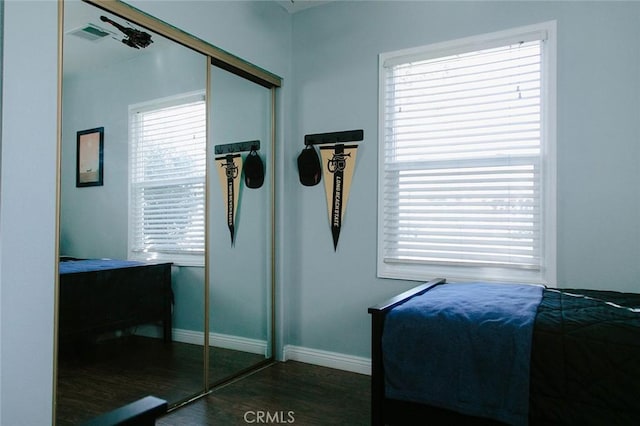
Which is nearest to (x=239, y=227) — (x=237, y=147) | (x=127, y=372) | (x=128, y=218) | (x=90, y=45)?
(x=237, y=147)

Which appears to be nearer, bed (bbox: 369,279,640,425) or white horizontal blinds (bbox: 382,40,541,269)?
bed (bbox: 369,279,640,425)

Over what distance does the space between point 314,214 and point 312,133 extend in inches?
24.5

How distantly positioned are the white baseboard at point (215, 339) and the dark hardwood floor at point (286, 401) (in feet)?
0.60

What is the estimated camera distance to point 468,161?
2.85 meters

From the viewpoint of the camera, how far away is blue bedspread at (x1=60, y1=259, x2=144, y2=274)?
1.94 m

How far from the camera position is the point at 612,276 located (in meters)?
2.45

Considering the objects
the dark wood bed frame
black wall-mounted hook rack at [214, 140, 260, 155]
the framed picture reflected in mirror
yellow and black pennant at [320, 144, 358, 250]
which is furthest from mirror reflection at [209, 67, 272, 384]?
the dark wood bed frame

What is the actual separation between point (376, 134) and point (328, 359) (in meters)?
1.68

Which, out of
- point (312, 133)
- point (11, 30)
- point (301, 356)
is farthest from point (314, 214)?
point (11, 30)

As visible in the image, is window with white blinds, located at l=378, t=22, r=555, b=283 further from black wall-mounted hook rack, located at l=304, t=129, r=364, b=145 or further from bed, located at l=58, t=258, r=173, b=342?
bed, located at l=58, t=258, r=173, b=342

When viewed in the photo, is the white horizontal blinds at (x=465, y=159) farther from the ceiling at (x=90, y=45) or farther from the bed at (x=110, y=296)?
the ceiling at (x=90, y=45)

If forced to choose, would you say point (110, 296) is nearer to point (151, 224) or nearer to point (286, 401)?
point (151, 224)

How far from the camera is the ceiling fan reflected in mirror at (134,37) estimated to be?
224cm

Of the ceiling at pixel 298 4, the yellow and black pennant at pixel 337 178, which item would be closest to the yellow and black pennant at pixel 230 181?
the yellow and black pennant at pixel 337 178
